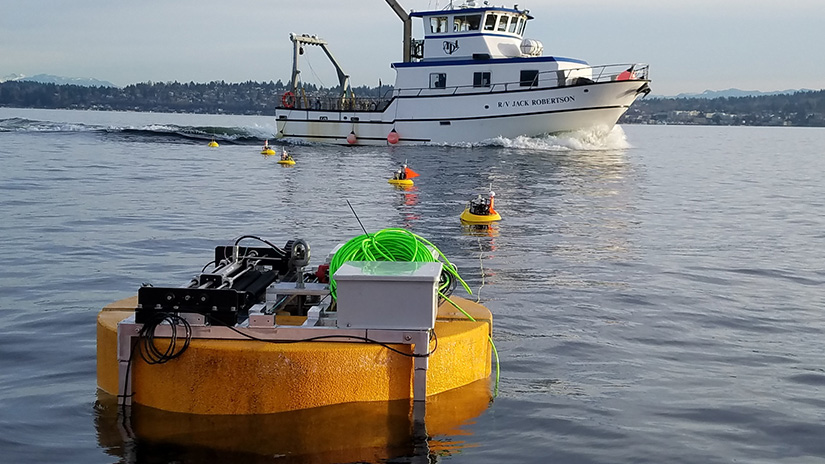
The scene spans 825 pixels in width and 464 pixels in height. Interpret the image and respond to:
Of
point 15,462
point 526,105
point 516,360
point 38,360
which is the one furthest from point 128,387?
point 526,105

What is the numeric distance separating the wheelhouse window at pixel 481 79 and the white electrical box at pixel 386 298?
33923 mm

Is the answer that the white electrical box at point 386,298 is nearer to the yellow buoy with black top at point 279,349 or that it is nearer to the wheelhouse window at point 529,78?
the yellow buoy with black top at point 279,349

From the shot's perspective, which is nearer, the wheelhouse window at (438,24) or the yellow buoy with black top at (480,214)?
the yellow buoy with black top at (480,214)

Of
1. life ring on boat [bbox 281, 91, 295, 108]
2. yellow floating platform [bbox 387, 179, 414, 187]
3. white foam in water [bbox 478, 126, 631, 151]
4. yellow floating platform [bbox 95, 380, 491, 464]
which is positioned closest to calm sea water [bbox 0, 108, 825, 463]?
yellow floating platform [bbox 95, 380, 491, 464]

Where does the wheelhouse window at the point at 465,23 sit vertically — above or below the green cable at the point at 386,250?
above

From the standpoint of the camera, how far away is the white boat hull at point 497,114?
38.4 metres

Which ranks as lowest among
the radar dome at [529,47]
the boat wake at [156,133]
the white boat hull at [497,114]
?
the boat wake at [156,133]

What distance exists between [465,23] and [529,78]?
380 cm

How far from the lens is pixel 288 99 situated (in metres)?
46.8

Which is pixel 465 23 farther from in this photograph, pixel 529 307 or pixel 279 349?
pixel 279 349

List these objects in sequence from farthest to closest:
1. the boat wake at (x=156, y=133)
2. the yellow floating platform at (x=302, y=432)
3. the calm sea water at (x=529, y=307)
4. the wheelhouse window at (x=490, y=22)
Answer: the boat wake at (x=156, y=133)
the wheelhouse window at (x=490, y=22)
the calm sea water at (x=529, y=307)
the yellow floating platform at (x=302, y=432)

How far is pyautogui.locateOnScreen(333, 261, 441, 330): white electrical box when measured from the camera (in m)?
5.16

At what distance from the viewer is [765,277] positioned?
11.2 m

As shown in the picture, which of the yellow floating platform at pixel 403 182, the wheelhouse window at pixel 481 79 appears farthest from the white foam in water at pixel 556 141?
the yellow floating platform at pixel 403 182
